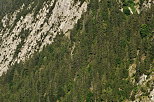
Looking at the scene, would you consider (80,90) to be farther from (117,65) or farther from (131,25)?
(131,25)

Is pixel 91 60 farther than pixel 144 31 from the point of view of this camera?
Yes

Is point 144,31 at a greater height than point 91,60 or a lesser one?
lesser

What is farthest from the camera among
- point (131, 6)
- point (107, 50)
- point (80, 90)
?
point (131, 6)

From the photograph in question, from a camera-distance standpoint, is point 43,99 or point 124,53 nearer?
point 124,53

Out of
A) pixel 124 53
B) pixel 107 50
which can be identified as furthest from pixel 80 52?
pixel 124 53

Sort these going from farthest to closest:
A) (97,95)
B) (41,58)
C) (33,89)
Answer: (41,58)
(33,89)
(97,95)

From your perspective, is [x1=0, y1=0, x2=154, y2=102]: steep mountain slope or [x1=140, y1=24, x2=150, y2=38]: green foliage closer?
[x1=0, y1=0, x2=154, y2=102]: steep mountain slope

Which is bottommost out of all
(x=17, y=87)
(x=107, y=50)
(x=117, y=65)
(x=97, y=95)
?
(x=97, y=95)

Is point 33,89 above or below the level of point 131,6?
below
